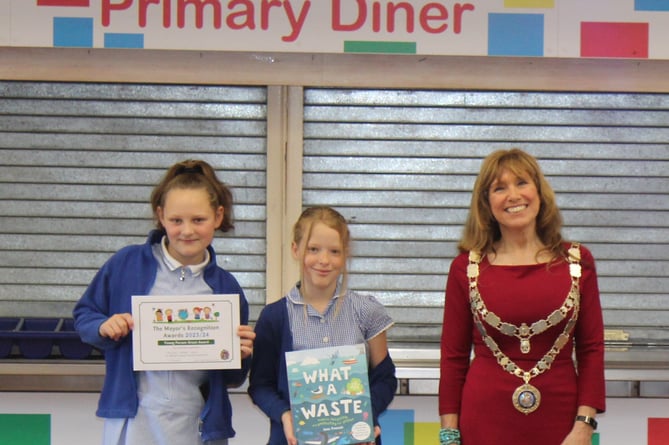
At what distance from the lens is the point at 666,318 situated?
3709mm

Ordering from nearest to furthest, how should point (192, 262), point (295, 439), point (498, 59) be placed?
point (295, 439)
point (192, 262)
point (498, 59)

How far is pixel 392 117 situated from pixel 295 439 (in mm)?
1666

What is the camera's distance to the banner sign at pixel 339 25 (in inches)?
138

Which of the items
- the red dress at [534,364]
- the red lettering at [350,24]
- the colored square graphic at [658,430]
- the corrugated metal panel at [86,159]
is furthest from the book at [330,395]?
the colored square graphic at [658,430]

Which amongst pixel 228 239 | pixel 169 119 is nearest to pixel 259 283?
pixel 228 239

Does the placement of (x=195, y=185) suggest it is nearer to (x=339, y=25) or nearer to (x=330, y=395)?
(x=330, y=395)

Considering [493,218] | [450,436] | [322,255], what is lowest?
[450,436]

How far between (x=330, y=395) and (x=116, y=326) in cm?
59

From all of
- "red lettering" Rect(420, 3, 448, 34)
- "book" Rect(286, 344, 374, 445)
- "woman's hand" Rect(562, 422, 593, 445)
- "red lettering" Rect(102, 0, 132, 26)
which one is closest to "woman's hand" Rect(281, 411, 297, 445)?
"book" Rect(286, 344, 374, 445)

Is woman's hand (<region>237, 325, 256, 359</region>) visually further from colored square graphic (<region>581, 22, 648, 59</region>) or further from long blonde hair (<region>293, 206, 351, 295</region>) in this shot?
colored square graphic (<region>581, 22, 648, 59</region>)

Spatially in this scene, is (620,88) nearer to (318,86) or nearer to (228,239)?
(318,86)

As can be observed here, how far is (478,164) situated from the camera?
3.73 m

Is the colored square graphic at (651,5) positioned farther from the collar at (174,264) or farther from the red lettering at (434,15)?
the collar at (174,264)

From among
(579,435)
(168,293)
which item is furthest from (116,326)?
(579,435)
